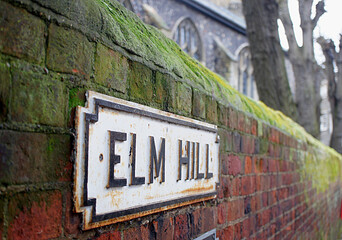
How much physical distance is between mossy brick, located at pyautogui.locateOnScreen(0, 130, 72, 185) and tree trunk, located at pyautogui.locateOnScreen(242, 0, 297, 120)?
6964mm

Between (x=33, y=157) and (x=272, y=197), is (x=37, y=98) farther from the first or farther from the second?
(x=272, y=197)

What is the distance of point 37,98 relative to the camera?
869 mm

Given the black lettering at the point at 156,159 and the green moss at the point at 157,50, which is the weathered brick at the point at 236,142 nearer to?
the green moss at the point at 157,50

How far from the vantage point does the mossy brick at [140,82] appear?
126 cm

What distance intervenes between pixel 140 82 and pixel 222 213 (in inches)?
42.1

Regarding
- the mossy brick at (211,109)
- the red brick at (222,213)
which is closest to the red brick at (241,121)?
the mossy brick at (211,109)

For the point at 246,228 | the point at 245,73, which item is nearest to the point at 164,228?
the point at 246,228

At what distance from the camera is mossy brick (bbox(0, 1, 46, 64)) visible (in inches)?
31.3

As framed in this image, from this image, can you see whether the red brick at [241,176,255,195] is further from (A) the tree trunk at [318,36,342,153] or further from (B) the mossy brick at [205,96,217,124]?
(A) the tree trunk at [318,36,342,153]

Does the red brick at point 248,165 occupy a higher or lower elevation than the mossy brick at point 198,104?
lower

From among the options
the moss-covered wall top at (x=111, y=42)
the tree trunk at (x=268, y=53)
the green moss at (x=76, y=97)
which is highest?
the tree trunk at (x=268, y=53)

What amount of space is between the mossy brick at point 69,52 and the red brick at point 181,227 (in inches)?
31.3

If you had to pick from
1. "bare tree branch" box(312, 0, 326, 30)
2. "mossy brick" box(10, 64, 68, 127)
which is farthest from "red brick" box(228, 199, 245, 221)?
"bare tree branch" box(312, 0, 326, 30)

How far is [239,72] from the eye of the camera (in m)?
19.4
